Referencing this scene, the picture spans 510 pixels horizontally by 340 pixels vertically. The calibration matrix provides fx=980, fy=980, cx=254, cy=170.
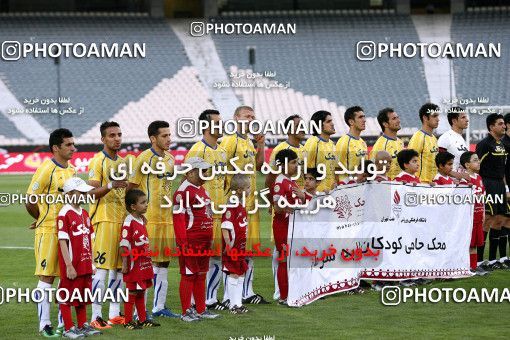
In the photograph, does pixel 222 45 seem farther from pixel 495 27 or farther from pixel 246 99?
pixel 495 27

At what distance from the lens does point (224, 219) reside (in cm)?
1055

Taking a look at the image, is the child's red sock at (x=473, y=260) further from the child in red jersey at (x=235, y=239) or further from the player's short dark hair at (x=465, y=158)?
the child in red jersey at (x=235, y=239)

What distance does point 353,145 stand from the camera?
12.6 meters

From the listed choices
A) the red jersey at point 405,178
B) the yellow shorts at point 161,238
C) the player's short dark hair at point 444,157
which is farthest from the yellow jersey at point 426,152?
the yellow shorts at point 161,238

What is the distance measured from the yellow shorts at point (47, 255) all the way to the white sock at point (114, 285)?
0.87m

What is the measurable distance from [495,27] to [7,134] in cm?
2163

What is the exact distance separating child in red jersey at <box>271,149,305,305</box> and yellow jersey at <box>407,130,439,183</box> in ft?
8.66

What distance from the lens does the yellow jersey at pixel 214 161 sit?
428 inches

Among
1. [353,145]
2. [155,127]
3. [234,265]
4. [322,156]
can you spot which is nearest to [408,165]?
[353,145]

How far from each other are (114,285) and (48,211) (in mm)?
1309

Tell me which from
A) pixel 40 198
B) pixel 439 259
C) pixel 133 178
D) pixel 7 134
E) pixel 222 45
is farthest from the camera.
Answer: pixel 222 45

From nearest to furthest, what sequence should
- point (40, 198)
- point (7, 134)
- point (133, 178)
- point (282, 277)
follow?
point (40, 198)
point (133, 178)
point (282, 277)
point (7, 134)

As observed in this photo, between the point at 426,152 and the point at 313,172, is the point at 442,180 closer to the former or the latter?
the point at 426,152

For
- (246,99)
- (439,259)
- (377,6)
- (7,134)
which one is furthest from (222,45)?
(439,259)
